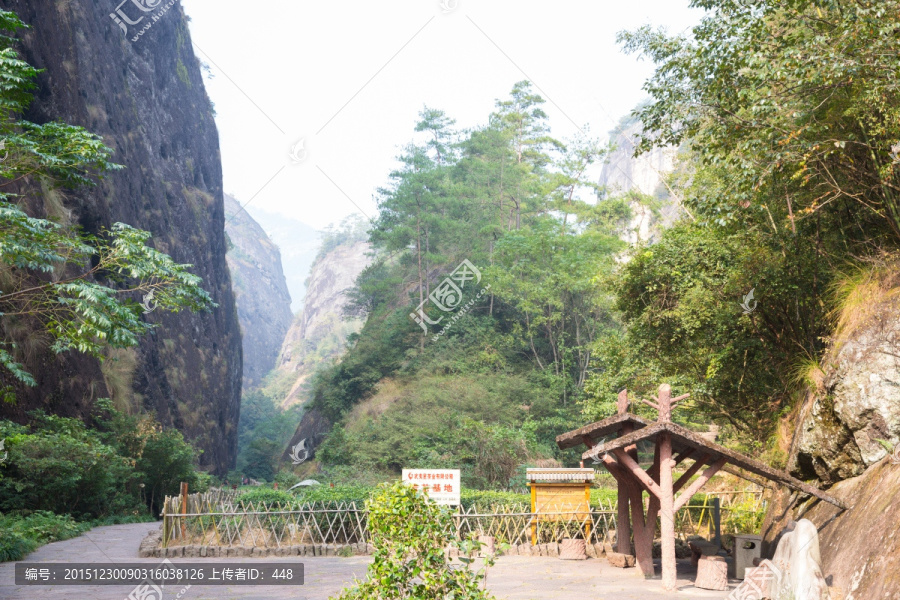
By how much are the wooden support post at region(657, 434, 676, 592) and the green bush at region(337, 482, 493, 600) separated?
4.74m

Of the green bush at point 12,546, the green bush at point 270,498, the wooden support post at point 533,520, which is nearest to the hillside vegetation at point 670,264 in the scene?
the wooden support post at point 533,520

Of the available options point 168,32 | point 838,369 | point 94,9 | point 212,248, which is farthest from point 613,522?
point 168,32

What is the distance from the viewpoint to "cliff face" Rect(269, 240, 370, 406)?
75812mm

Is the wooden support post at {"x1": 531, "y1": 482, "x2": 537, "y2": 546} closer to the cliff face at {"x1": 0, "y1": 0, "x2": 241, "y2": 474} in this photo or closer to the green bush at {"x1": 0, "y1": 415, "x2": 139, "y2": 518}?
the green bush at {"x1": 0, "y1": 415, "x2": 139, "y2": 518}

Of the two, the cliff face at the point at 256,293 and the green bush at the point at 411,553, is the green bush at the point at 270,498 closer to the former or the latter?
the green bush at the point at 411,553

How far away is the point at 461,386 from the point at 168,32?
80.7 ft

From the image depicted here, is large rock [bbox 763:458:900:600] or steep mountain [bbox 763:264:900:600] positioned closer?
large rock [bbox 763:458:900:600]

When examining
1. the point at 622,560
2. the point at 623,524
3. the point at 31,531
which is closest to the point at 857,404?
the point at 623,524

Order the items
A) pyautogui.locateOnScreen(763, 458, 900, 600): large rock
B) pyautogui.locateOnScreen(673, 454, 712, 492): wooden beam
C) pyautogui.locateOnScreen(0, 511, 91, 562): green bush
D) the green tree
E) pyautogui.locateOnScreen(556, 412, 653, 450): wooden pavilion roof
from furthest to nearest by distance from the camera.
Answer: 1. pyautogui.locateOnScreen(0, 511, 91, 562): green bush
2. pyautogui.locateOnScreen(556, 412, 653, 450): wooden pavilion roof
3. pyautogui.locateOnScreen(673, 454, 712, 492): wooden beam
4. the green tree
5. pyautogui.locateOnScreen(763, 458, 900, 600): large rock

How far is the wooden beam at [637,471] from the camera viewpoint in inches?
350

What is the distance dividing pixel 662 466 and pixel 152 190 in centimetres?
2702

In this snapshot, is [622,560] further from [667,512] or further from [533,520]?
[533,520]

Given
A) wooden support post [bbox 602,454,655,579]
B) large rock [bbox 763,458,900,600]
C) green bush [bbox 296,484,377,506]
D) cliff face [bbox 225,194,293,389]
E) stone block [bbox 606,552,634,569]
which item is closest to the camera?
large rock [bbox 763,458,900,600]

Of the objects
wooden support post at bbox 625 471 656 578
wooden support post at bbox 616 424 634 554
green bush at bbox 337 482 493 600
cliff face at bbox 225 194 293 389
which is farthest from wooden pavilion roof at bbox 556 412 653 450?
cliff face at bbox 225 194 293 389
